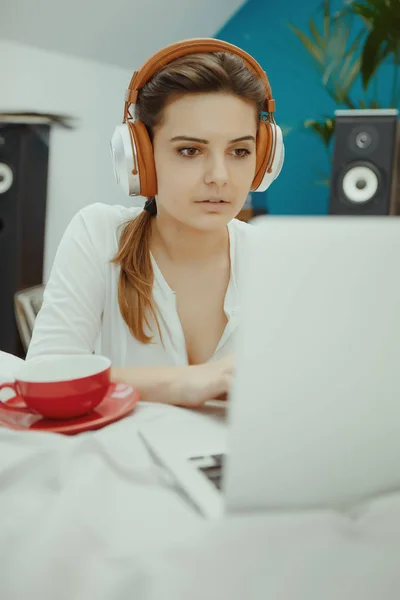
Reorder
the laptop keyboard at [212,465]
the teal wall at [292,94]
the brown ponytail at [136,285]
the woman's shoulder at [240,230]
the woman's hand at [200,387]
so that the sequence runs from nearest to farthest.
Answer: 1. the laptop keyboard at [212,465]
2. the woman's hand at [200,387]
3. the brown ponytail at [136,285]
4. the woman's shoulder at [240,230]
5. the teal wall at [292,94]

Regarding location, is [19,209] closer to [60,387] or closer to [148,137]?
[148,137]

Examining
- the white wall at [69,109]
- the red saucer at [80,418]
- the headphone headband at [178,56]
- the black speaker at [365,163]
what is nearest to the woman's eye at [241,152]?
the headphone headband at [178,56]

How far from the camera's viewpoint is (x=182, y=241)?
3.92 feet

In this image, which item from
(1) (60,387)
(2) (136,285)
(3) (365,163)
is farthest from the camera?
(3) (365,163)

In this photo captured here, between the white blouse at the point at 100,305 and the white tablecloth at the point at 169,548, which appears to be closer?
the white tablecloth at the point at 169,548

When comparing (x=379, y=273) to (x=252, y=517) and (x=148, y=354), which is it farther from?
(x=148, y=354)

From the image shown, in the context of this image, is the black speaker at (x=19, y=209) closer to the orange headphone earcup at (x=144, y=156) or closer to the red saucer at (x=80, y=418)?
the orange headphone earcup at (x=144, y=156)

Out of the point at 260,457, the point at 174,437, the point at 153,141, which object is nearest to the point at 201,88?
the point at 153,141

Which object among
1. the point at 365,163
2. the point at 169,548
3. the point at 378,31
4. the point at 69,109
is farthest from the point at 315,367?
the point at 69,109

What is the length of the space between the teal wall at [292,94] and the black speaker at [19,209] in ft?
4.35

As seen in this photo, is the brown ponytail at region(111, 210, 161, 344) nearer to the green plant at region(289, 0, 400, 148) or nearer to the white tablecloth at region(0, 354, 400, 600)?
the white tablecloth at region(0, 354, 400, 600)

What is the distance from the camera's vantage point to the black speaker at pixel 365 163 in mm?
1914

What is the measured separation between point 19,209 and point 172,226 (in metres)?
1.17

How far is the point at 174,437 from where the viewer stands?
555 mm
